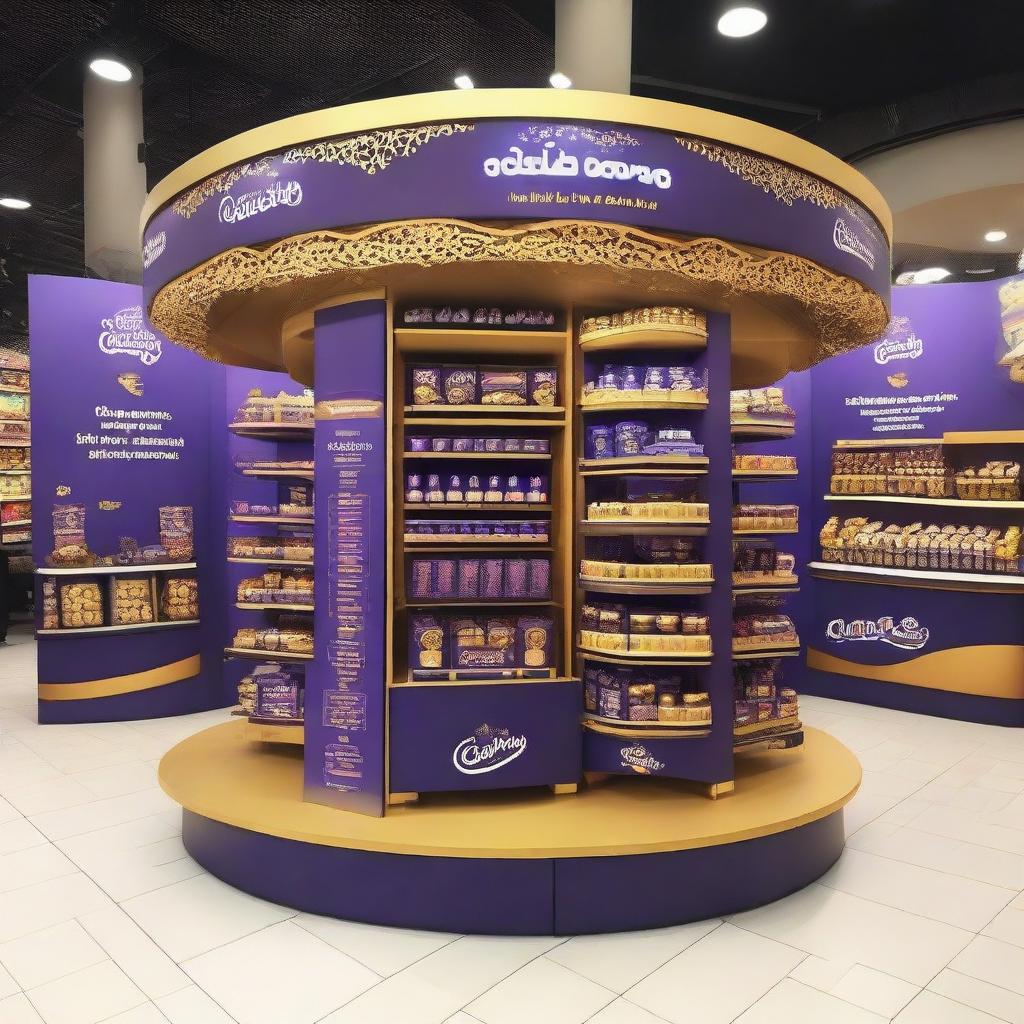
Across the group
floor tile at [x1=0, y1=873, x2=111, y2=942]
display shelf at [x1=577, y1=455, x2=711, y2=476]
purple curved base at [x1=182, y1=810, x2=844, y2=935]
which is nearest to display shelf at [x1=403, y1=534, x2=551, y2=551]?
display shelf at [x1=577, y1=455, x2=711, y2=476]

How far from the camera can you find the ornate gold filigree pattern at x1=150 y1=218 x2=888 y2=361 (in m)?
2.86

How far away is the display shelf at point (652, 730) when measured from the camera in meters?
3.31

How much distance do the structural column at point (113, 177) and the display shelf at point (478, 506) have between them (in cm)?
482

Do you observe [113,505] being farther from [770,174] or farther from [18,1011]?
[770,174]

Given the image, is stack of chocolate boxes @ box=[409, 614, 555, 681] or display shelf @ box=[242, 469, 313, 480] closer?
stack of chocolate boxes @ box=[409, 614, 555, 681]

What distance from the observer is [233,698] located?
6.46 m

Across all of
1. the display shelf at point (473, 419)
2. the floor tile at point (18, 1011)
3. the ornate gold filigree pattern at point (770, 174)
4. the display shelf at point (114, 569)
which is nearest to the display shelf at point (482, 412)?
the display shelf at point (473, 419)

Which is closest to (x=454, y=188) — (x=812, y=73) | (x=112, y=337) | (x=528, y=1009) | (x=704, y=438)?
(x=704, y=438)

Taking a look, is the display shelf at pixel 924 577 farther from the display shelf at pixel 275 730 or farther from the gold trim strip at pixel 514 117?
the display shelf at pixel 275 730

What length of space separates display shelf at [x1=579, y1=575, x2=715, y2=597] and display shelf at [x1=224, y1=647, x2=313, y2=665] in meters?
1.67

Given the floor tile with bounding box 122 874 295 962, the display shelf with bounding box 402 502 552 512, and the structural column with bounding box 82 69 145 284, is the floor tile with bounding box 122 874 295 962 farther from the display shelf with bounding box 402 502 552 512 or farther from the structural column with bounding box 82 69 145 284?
the structural column with bounding box 82 69 145 284

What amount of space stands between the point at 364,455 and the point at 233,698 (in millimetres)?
4053

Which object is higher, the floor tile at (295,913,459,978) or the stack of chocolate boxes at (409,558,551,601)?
the stack of chocolate boxes at (409,558,551,601)

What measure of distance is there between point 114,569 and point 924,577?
623 cm
